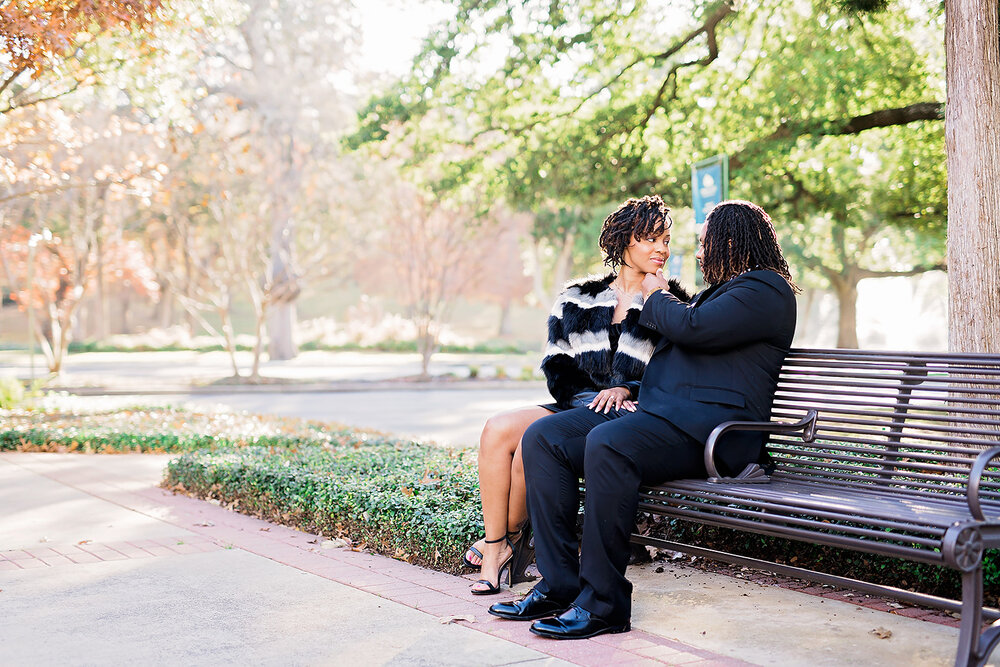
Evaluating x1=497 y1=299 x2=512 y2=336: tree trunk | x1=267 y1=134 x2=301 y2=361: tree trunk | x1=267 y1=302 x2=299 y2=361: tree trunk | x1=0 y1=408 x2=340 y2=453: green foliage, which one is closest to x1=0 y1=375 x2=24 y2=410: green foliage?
x1=0 y1=408 x2=340 y2=453: green foliage

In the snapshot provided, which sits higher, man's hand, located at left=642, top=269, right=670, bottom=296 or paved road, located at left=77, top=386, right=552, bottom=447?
man's hand, located at left=642, top=269, right=670, bottom=296

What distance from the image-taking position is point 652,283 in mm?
4395

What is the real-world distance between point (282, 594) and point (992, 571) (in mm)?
2872

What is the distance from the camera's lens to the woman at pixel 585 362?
4.41 m

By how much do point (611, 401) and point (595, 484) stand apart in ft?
1.86

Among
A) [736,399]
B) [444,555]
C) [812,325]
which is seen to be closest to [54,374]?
[444,555]

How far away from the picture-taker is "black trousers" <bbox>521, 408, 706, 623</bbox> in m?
3.80

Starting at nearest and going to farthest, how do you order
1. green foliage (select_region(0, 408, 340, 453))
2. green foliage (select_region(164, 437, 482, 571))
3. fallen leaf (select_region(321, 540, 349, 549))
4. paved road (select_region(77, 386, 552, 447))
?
1. green foliage (select_region(164, 437, 482, 571))
2. fallen leaf (select_region(321, 540, 349, 549))
3. green foliage (select_region(0, 408, 340, 453))
4. paved road (select_region(77, 386, 552, 447))

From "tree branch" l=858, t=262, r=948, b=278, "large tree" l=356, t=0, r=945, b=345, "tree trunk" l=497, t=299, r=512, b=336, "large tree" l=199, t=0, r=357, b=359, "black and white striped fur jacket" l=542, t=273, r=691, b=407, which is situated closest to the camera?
"black and white striped fur jacket" l=542, t=273, r=691, b=407

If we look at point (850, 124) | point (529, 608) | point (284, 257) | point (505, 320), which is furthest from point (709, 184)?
point (505, 320)

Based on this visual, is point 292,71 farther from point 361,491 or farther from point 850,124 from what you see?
point 361,491

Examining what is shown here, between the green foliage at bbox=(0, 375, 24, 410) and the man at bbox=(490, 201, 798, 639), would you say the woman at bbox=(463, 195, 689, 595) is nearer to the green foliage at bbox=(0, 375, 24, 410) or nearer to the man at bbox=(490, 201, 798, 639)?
the man at bbox=(490, 201, 798, 639)

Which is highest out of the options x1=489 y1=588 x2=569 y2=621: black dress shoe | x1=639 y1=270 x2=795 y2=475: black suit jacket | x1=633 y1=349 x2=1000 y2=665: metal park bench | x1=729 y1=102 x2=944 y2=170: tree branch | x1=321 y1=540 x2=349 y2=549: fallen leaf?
x1=729 y1=102 x2=944 y2=170: tree branch

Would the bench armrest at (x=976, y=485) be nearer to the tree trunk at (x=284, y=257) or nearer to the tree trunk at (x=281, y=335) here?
the tree trunk at (x=284, y=257)
